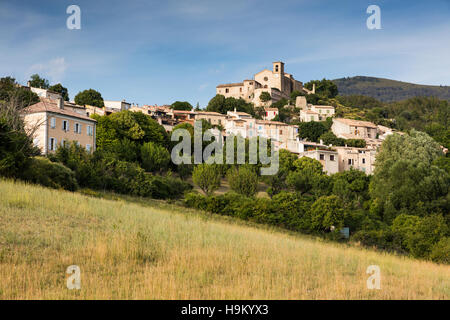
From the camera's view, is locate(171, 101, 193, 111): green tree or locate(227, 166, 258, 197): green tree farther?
locate(171, 101, 193, 111): green tree

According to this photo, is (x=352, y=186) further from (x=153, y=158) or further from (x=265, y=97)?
(x=265, y=97)

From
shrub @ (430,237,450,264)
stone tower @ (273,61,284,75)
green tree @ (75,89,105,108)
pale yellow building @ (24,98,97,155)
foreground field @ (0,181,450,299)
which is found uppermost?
stone tower @ (273,61,284,75)

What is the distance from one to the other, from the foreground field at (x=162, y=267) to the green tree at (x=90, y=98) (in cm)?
7371

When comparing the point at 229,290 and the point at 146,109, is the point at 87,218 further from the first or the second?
the point at 146,109

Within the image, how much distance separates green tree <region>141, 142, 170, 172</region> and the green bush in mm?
24833

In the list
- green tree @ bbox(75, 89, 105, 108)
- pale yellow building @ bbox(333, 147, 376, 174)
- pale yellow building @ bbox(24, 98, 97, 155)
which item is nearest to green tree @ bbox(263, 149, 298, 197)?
pale yellow building @ bbox(333, 147, 376, 174)

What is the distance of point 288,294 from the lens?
11.0 metres

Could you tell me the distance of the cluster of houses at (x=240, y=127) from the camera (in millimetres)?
49719

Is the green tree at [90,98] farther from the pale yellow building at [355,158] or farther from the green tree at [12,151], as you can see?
the green tree at [12,151]

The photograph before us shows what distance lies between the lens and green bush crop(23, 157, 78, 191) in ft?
106

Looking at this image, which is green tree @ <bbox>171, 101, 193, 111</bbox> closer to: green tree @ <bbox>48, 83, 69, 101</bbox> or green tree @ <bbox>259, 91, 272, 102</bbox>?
green tree @ <bbox>259, 91, 272, 102</bbox>

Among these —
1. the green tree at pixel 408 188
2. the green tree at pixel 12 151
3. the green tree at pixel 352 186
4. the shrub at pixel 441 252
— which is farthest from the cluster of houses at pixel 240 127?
the shrub at pixel 441 252

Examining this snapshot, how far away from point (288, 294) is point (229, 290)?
4.59ft

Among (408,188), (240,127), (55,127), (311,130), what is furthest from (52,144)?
(311,130)
